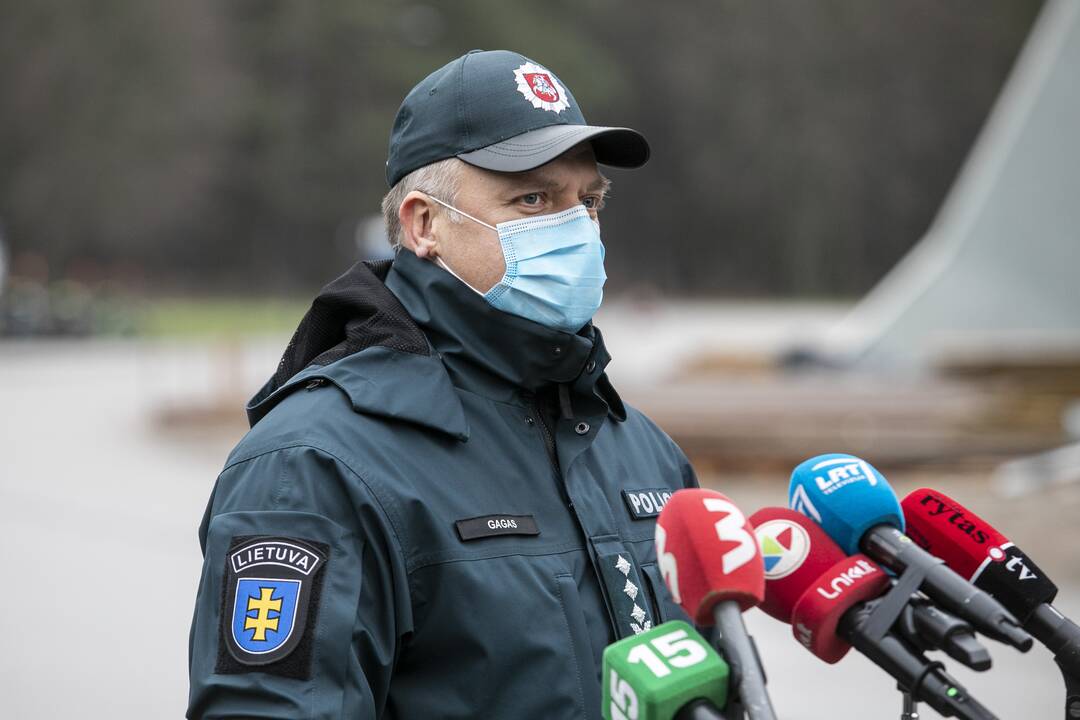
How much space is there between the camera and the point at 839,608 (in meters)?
1.71

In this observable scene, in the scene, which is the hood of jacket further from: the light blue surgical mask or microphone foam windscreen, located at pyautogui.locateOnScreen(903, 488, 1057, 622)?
microphone foam windscreen, located at pyautogui.locateOnScreen(903, 488, 1057, 622)

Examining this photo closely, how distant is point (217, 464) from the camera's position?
12547mm

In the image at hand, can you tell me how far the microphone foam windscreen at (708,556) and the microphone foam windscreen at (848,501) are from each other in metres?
0.21

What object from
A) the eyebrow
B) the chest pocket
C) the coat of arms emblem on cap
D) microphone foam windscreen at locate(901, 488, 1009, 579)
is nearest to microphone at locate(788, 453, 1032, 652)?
microphone foam windscreen at locate(901, 488, 1009, 579)

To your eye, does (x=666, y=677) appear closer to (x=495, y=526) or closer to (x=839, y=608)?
(x=839, y=608)

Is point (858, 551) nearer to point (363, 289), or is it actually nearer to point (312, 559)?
point (312, 559)

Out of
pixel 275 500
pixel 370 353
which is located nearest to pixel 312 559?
pixel 275 500

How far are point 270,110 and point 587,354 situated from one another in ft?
196

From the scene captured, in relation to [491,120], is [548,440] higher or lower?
lower

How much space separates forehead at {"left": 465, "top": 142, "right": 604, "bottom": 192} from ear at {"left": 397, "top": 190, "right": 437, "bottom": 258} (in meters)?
0.10

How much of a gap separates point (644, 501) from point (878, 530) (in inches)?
26.8

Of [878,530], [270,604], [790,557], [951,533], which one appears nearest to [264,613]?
[270,604]

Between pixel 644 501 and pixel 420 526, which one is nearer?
pixel 420 526

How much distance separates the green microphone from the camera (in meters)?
1.54
